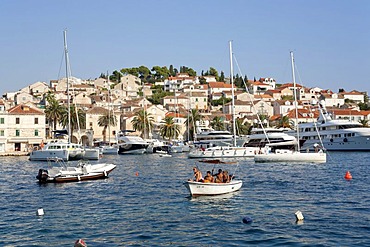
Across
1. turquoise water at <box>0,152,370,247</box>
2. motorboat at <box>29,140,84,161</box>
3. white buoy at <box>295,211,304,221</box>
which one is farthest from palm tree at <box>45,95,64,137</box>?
white buoy at <box>295,211,304,221</box>

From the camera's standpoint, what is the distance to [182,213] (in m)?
27.0

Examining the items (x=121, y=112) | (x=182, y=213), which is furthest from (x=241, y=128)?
(x=182, y=213)

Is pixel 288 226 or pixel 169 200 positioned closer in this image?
pixel 288 226

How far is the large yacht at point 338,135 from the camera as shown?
91250mm

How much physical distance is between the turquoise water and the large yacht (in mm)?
51292

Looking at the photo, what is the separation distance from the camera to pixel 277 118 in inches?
5753

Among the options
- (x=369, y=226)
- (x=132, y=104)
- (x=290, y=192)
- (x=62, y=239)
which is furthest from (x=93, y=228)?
(x=132, y=104)

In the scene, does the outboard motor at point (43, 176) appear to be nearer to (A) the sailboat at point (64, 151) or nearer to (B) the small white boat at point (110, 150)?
(A) the sailboat at point (64, 151)

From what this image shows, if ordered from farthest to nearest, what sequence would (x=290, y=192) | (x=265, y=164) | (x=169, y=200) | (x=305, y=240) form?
(x=265, y=164) < (x=290, y=192) < (x=169, y=200) < (x=305, y=240)

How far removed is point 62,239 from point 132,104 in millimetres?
124581

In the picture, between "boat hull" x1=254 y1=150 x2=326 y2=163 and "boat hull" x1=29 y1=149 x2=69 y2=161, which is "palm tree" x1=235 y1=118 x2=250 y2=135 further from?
"boat hull" x1=254 y1=150 x2=326 y2=163

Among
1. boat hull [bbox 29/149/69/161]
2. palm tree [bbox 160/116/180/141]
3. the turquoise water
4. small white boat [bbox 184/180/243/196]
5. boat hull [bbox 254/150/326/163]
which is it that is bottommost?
the turquoise water

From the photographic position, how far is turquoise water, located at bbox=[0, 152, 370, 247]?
21.6m

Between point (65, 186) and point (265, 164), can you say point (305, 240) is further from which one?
point (265, 164)
